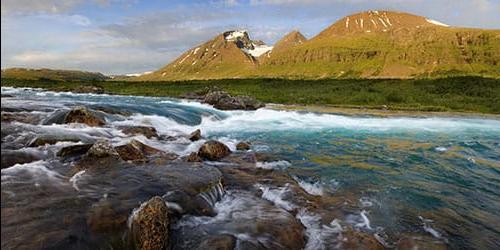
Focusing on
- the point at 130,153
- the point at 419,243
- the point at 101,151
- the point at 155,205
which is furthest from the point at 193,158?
the point at 419,243

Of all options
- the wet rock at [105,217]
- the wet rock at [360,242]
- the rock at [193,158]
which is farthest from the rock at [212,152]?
the wet rock at [360,242]

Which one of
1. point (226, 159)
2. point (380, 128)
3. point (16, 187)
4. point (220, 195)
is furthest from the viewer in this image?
point (380, 128)

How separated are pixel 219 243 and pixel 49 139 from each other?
9045 millimetres

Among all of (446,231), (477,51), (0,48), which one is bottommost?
(446,231)

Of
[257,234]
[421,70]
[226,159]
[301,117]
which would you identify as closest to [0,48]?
[257,234]

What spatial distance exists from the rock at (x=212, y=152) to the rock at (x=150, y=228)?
7623 millimetres

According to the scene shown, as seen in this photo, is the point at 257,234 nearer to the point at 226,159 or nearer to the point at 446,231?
the point at 446,231

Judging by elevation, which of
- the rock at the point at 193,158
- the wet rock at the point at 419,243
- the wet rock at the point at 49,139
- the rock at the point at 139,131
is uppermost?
the wet rock at the point at 49,139

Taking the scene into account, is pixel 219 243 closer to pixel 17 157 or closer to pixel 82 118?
pixel 17 157

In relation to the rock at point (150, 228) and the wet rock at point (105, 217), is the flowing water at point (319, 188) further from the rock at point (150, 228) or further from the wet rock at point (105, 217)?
the rock at point (150, 228)

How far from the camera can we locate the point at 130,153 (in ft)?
43.8

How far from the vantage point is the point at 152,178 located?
10.6 m

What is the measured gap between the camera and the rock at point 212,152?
50.2ft

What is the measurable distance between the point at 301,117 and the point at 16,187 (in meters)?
27.7
